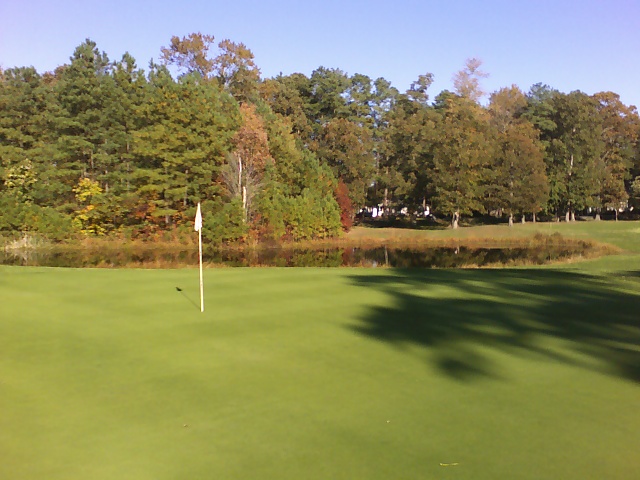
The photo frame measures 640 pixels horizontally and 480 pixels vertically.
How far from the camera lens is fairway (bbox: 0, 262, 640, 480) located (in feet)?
19.0

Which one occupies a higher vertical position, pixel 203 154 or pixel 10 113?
pixel 10 113

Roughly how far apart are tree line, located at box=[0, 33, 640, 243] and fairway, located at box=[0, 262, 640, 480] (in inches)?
1341

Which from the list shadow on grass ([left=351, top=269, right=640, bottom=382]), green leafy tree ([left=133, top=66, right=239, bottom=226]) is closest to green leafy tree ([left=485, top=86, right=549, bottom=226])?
green leafy tree ([left=133, top=66, right=239, bottom=226])

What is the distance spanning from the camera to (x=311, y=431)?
21.3 ft

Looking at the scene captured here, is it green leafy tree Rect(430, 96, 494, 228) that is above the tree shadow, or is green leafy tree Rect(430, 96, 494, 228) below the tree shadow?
above

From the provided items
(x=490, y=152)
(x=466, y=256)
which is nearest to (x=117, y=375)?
(x=466, y=256)

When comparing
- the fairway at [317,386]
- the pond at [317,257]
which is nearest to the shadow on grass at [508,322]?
the fairway at [317,386]

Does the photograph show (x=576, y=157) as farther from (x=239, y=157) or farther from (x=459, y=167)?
(x=239, y=157)

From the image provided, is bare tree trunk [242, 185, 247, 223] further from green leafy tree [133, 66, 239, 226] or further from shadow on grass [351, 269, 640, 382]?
shadow on grass [351, 269, 640, 382]

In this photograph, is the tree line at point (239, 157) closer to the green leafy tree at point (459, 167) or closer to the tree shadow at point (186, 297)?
the green leafy tree at point (459, 167)

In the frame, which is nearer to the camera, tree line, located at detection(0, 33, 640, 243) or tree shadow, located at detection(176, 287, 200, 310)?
tree shadow, located at detection(176, 287, 200, 310)

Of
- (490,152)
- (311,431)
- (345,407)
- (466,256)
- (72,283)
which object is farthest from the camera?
(490,152)

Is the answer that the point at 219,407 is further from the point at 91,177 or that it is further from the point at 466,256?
the point at 91,177

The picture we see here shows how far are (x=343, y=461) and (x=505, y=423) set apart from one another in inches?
86.3
